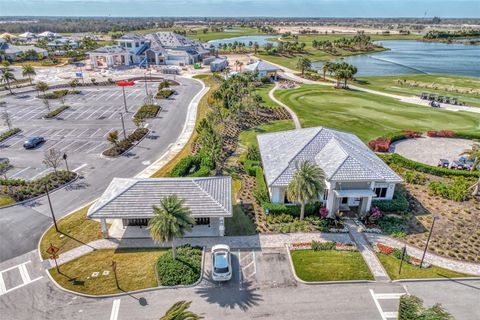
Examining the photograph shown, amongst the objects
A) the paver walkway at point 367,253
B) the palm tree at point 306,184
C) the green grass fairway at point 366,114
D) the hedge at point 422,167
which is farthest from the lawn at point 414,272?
the green grass fairway at point 366,114

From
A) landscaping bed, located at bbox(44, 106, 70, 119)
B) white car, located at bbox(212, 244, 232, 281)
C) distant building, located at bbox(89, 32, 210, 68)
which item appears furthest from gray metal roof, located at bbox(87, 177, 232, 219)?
distant building, located at bbox(89, 32, 210, 68)

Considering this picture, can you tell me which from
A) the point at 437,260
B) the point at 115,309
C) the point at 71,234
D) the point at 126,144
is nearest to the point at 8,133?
the point at 126,144

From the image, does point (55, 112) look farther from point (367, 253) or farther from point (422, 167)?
point (422, 167)

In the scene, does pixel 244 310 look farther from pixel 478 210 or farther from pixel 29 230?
pixel 478 210

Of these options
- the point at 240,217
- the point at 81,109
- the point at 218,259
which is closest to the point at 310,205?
the point at 240,217

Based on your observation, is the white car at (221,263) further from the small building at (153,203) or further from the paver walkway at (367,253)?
the paver walkway at (367,253)
